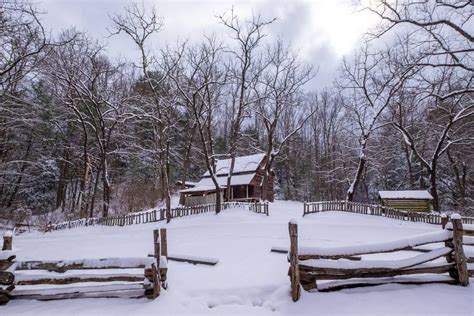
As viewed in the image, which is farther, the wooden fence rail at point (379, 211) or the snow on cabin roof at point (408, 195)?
the snow on cabin roof at point (408, 195)

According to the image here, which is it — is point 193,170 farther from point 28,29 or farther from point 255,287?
point 255,287

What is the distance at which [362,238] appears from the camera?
1355 centimetres

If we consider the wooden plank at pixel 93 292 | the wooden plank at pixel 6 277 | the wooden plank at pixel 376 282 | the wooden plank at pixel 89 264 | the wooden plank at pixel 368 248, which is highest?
the wooden plank at pixel 368 248

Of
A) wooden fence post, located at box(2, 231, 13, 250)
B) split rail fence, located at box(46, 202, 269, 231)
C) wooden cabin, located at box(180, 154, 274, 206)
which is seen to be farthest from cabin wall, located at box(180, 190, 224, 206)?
wooden fence post, located at box(2, 231, 13, 250)

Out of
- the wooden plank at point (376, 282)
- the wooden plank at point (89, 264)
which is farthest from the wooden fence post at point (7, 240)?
the wooden plank at point (376, 282)

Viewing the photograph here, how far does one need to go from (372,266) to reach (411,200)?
1984cm

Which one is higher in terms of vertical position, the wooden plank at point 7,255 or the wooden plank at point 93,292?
the wooden plank at point 7,255

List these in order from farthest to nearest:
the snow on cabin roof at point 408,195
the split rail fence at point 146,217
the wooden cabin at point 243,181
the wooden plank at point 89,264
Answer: the wooden cabin at point 243,181, the snow on cabin roof at point 408,195, the split rail fence at point 146,217, the wooden plank at point 89,264

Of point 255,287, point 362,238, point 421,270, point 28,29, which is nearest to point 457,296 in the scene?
point 421,270

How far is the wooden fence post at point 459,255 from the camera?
623cm

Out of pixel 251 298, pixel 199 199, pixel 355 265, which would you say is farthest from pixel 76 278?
pixel 199 199

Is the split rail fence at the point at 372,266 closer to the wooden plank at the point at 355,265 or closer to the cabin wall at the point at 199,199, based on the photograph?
the wooden plank at the point at 355,265

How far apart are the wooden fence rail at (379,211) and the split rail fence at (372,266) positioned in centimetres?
1430

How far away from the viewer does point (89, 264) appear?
643cm
